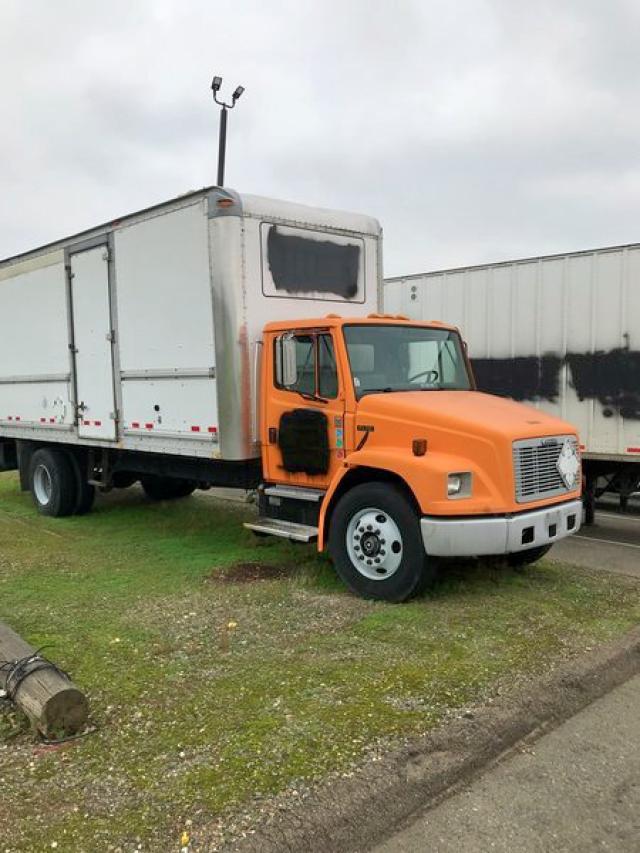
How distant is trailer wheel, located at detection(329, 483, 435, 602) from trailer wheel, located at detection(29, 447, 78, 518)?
16.9 ft

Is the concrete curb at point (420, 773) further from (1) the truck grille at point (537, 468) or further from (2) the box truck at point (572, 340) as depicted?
(2) the box truck at point (572, 340)

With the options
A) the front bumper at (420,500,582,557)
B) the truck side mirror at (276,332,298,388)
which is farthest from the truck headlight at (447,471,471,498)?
the truck side mirror at (276,332,298,388)

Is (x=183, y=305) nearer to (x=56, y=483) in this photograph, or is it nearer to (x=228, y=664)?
(x=228, y=664)

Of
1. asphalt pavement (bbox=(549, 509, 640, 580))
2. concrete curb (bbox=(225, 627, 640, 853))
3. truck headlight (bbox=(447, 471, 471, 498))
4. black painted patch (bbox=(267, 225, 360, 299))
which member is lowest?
asphalt pavement (bbox=(549, 509, 640, 580))

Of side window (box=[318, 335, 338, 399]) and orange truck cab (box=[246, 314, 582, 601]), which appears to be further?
side window (box=[318, 335, 338, 399])

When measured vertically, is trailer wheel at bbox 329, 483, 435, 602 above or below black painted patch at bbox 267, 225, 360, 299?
below

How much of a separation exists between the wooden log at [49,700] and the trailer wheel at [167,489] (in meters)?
6.83

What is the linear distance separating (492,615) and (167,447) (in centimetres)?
386

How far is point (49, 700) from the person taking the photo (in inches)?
142

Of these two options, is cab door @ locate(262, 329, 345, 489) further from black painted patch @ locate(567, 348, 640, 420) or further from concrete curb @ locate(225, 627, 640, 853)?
black painted patch @ locate(567, 348, 640, 420)

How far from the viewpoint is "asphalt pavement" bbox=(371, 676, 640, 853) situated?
9.86ft

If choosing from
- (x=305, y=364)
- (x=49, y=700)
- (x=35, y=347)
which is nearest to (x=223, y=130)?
(x=35, y=347)

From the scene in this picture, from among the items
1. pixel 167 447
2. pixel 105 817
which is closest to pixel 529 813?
pixel 105 817

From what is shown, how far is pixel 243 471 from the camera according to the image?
297 inches
